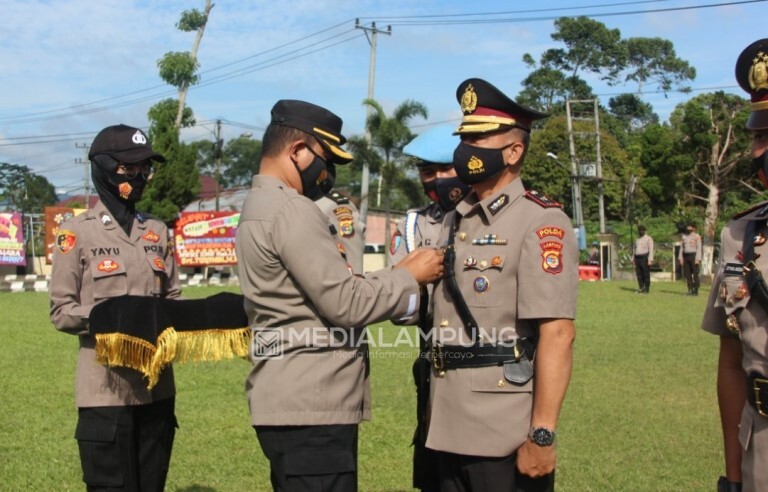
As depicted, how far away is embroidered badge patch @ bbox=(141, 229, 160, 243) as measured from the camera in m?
4.02

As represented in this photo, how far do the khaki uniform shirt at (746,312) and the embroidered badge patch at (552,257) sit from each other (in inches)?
21.3

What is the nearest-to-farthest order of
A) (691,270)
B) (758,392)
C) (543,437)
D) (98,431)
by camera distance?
(758,392), (543,437), (98,431), (691,270)

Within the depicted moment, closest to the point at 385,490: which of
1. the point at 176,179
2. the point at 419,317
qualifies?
the point at 419,317

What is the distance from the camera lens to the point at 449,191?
4105mm

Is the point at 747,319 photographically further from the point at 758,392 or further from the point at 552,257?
the point at 552,257

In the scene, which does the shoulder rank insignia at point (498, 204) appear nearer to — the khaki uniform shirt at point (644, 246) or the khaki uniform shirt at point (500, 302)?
the khaki uniform shirt at point (500, 302)

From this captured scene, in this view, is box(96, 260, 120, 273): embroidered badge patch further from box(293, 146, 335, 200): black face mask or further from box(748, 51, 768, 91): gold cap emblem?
box(748, 51, 768, 91): gold cap emblem

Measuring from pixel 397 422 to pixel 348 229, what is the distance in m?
3.63

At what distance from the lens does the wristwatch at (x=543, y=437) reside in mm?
2713

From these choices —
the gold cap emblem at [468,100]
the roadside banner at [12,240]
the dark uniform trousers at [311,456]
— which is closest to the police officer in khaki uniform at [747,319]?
the gold cap emblem at [468,100]

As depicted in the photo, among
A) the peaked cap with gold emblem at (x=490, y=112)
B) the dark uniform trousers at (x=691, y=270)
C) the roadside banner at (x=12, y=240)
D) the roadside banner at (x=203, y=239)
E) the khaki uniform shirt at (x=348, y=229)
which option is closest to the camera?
the peaked cap with gold emblem at (x=490, y=112)

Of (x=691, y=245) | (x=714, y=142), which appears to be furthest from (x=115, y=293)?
(x=714, y=142)

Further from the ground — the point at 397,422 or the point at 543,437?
the point at 543,437

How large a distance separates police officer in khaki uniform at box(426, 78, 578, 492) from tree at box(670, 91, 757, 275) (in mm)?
23081
